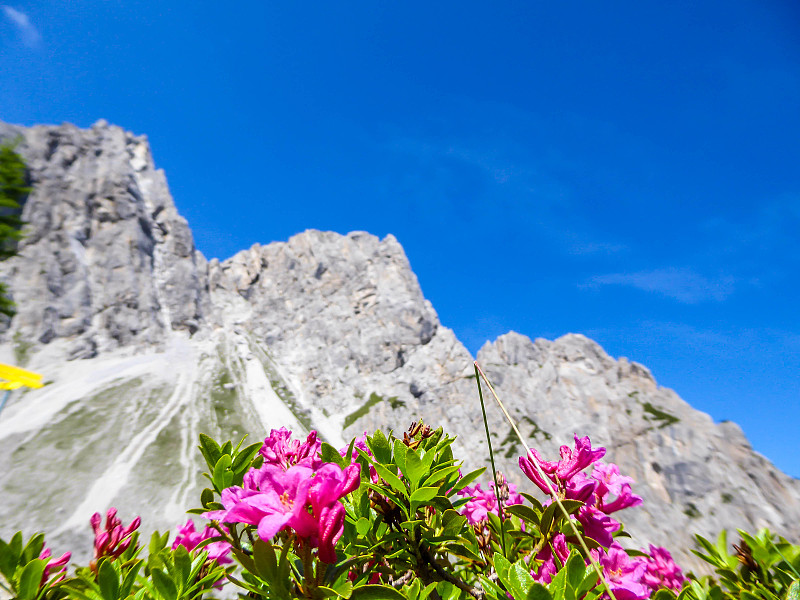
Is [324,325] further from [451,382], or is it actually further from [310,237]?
[451,382]

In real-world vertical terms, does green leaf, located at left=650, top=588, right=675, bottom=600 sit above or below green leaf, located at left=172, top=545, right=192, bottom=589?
above

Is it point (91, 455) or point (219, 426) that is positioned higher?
point (219, 426)

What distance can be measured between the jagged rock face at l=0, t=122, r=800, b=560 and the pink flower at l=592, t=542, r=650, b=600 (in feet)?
146

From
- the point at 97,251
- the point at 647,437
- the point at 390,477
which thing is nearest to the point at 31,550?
the point at 390,477

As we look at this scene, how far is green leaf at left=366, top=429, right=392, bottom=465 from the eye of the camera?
1.62 m

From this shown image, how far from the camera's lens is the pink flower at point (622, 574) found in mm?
1453

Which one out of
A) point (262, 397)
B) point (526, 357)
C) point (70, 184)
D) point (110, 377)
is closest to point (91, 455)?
point (110, 377)

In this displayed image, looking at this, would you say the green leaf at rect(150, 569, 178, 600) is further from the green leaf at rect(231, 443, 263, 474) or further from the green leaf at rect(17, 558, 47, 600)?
the green leaf at rect(17, 558, 47, 600)

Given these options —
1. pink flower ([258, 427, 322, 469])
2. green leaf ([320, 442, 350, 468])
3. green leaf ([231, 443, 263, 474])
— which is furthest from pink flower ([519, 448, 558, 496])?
green leaf ([231, 443, 263, 474])

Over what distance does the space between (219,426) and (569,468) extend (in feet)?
216

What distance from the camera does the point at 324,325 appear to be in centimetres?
9181

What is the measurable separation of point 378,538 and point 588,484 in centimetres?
98

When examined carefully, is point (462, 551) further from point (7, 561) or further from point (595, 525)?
point (7, 561)

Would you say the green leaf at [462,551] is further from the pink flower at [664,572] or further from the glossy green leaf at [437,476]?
the pink flower at [664,572]
